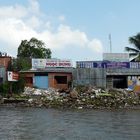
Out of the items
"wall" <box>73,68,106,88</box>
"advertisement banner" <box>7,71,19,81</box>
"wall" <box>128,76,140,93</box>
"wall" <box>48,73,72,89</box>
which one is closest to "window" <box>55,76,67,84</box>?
"wall" <box>48,73,72,89</box>

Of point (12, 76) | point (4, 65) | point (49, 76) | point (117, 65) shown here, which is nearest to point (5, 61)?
point (4, 65)

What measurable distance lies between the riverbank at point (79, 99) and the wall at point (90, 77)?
339 cm

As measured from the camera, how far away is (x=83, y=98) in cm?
4844

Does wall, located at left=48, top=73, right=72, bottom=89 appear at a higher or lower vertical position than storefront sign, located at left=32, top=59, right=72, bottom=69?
lower

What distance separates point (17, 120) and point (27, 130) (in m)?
6.11

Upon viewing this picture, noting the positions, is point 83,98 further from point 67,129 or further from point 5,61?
point 67,129

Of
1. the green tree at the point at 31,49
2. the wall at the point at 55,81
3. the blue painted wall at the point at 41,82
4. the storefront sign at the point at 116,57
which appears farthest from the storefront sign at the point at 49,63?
the green tree at the point at 31,49

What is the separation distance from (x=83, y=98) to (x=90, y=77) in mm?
8197

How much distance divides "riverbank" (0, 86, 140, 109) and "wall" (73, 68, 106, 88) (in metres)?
3.39

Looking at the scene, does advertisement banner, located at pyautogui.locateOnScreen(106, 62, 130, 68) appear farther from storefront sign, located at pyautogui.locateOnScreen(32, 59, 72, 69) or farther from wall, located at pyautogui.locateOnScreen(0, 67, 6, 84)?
wall, located at pyautogui.locateOnScreen(0, 67, 6, 84)

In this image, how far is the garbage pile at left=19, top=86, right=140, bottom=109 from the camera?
4618 centimetres

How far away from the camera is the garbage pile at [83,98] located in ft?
152

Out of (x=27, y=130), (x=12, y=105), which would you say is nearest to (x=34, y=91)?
(x=12, y=105)

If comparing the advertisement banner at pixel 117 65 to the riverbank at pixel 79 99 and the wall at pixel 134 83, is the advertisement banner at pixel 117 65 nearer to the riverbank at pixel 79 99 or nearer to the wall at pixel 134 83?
the wall at pixel 134 83
